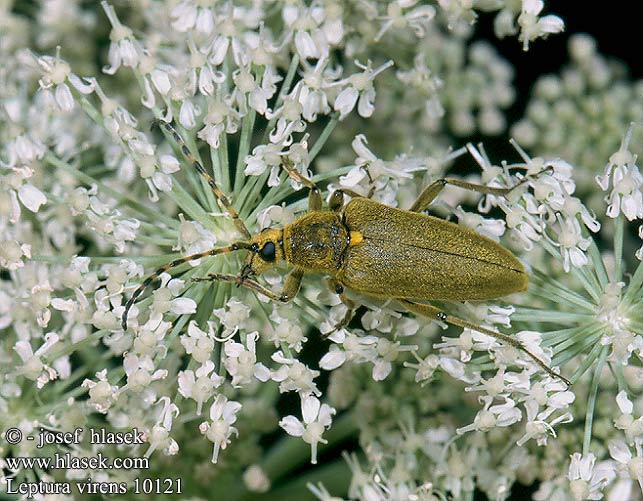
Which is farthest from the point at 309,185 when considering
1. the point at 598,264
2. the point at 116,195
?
the point at 598,264

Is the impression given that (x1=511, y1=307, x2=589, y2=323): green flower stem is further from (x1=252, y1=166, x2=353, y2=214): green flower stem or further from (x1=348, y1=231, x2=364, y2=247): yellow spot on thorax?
(x1=252, y1=166, x2=353, y2=214): green flower stem

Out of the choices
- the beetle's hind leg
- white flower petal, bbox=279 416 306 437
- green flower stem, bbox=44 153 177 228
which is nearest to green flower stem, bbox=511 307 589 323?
the beetle's hind leg

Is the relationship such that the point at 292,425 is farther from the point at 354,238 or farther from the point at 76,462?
the point at 76,462

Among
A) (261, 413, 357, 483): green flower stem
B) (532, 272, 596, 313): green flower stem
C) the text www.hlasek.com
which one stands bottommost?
(261, 413, 357, 483): green flower stem

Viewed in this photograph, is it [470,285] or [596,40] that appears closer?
[470,285]

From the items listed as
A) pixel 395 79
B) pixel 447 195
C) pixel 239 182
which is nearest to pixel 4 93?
pixel 239 182

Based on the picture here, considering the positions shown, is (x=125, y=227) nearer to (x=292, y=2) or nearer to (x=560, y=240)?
(x=292, y=2)

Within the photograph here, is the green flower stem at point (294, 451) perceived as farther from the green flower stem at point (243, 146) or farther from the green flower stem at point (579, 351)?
the green flower stem at point (243, 146)

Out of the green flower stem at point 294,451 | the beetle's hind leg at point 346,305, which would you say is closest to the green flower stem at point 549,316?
the beetle's hind leg at point 346,305
